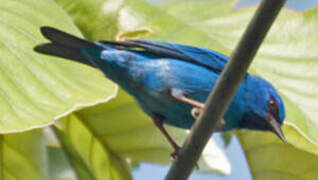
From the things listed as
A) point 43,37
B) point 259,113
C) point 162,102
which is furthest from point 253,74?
point 43,37

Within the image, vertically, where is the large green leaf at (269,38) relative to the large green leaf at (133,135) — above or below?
above

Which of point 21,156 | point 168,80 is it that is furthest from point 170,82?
point 21,156

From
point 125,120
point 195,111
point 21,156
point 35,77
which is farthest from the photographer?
point 125,120

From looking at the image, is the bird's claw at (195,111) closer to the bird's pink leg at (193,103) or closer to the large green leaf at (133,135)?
the bird's pink leg at (193,103)

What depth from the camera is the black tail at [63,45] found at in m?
2.72

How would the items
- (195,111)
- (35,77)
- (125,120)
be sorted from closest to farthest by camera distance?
(35,77), (195,111), (125,120)

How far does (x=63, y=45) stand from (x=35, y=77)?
0.28 m

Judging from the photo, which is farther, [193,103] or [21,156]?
[21,156]

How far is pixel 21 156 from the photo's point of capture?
317cm

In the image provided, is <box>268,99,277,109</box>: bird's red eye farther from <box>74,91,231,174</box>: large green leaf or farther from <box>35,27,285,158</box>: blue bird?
<box>74,91,231,174</box>: large green leaf

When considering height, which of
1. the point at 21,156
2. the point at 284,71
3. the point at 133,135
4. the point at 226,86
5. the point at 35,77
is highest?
the point at 226,86

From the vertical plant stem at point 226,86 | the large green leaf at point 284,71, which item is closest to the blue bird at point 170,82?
the large green leaf at point 284,71

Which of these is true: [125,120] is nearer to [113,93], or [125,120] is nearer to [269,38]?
[113,93]

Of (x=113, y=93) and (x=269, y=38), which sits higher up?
(x=269, y=38)
